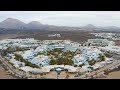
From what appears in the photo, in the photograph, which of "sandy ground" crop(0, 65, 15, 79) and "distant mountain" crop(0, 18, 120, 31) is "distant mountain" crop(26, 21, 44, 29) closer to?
"distant mountain" crop(0, 18, 120, 31)

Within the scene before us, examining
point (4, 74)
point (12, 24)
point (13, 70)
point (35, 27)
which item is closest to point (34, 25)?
point (35, 27)

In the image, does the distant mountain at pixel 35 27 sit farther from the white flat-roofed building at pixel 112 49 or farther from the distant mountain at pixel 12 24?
the white flat-roofed building at pixel 112 49

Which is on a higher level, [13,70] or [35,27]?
[35,27]

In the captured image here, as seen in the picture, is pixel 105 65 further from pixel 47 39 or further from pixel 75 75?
pixel 47 39

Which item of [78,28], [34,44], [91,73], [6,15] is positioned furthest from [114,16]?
[6,15]

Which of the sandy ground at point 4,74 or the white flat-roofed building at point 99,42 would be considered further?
the white flat-roofed building at point 99,42

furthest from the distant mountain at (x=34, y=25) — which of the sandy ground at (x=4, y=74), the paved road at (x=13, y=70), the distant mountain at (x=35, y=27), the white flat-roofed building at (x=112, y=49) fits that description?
the white flat-roofed building at (x=112, y=49)

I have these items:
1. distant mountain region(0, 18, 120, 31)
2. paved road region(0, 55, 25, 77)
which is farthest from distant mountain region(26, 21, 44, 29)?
paved road region(0, 55, 25, 77)

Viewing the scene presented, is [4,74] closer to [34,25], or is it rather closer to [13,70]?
[13,70]
